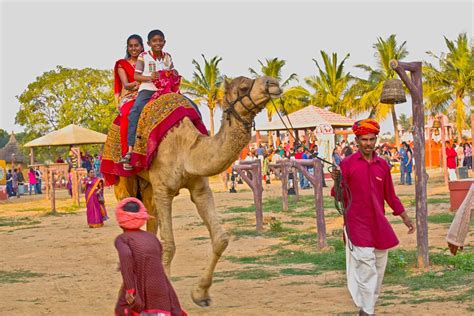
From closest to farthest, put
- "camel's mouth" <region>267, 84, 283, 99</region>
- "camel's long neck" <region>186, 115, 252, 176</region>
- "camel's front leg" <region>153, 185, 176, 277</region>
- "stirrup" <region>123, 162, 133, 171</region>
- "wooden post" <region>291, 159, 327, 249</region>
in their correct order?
"camel's mouth" <region>267, 84, 283, 99</region> → "camel's long neck" <region>186, 115, 252, 176</region> → "camel's front leg" <region>153, 185, 176, 277</region> → "stirrup" <region>123, 162, 133, 171</region> → "wooden post" <region>291, 159, 327, 249</region>

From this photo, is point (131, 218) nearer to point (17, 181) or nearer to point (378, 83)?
point (17, 181)

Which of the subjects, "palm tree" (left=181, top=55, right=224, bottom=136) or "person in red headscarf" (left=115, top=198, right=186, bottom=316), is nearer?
"person in red headscarf" (left=115, top=198, right=186, bottom=316)

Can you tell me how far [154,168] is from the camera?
8.77m

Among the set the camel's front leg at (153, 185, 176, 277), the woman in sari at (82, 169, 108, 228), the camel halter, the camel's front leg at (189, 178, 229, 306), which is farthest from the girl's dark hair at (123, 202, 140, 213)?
the woman in sari at (82, 169, 108, 228)

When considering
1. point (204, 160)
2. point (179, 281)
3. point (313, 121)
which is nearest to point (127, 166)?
point (204, 160)

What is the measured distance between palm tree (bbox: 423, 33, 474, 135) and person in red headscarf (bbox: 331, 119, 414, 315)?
142 feet

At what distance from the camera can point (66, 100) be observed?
59156 mm

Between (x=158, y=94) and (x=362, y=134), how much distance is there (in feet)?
8.94

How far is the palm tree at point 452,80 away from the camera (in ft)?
162

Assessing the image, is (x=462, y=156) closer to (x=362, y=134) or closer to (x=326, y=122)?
(x=326, y=122)

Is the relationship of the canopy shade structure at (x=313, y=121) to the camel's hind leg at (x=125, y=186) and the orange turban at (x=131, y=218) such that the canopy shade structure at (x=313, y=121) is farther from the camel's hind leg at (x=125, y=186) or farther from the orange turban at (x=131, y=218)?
the orange turban at (x=131, y=218)

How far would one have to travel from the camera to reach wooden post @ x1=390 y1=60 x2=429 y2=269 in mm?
9695

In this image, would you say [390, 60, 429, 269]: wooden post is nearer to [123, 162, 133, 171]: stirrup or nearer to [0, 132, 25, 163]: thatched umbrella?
[123, 162, 133, 171]: stirrup

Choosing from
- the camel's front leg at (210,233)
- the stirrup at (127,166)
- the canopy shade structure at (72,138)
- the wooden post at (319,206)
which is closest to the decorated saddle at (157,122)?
the stirrup at (127,166)
